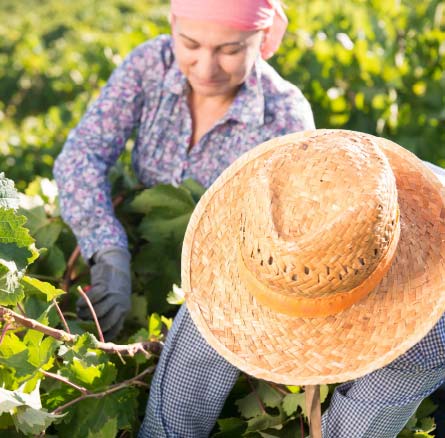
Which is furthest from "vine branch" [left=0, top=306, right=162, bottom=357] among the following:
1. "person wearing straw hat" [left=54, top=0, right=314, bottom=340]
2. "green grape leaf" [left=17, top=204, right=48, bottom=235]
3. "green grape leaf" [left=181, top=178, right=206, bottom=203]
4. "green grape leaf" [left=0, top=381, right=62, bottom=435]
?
"green grape leaf" [left=17, top=204, right=48, bottom=235]

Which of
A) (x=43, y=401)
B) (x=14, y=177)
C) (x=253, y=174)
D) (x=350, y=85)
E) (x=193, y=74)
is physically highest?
(x=253, y=174)

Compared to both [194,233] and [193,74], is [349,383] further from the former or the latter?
[193,74]

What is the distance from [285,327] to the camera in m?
1.83

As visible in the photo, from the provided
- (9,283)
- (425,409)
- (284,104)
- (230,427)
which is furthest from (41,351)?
(284,104)

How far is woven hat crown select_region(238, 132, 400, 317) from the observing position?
163 cm

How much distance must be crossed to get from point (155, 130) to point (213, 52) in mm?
450

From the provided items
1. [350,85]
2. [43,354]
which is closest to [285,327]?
[43,354]

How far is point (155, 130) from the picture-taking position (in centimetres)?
300

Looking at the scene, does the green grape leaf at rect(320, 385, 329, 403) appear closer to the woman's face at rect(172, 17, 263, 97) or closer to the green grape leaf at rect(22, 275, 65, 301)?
the green grape leaf at rect(22, 275, 65, 301)

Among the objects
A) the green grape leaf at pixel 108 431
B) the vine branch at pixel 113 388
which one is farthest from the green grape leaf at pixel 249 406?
the green grape leaf at pixel 108 431

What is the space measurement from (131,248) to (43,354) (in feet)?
3.24

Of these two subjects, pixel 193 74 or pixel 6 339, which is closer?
pixel 6 339

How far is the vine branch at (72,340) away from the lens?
2.03 metres

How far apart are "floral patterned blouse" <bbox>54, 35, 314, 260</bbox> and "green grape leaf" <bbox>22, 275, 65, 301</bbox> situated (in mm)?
547
